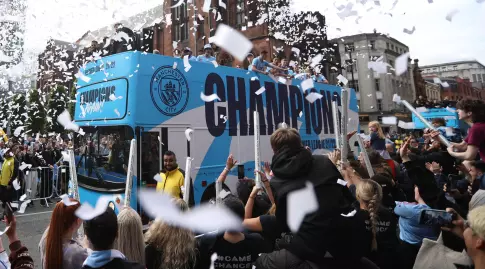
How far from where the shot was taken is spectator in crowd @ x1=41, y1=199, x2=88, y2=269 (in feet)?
7.23

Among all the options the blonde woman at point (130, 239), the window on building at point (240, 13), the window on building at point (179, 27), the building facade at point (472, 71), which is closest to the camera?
the blonde woman at point (130, 239)

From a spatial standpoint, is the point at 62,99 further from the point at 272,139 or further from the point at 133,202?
the point at 272,139

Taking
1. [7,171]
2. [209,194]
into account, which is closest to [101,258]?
[209,194]

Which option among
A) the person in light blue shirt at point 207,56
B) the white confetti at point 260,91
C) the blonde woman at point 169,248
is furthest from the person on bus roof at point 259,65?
the blonde woman at point 169,248

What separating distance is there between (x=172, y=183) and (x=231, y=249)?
3201 mm

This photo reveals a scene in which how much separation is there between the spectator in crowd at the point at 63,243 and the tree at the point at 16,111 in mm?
38198

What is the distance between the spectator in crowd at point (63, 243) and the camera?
220 centimetres

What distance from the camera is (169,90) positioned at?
21.5 feet

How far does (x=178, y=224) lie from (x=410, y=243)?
2.04m

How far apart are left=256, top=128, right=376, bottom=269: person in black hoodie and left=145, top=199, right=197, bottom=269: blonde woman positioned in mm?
606

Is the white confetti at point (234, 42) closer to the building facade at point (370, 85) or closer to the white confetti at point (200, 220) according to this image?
the white confetti at point (200, 220)

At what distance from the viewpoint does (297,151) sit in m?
2.09

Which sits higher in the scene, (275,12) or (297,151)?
(275,12)

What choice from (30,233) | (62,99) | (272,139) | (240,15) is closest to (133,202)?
(30,233)
